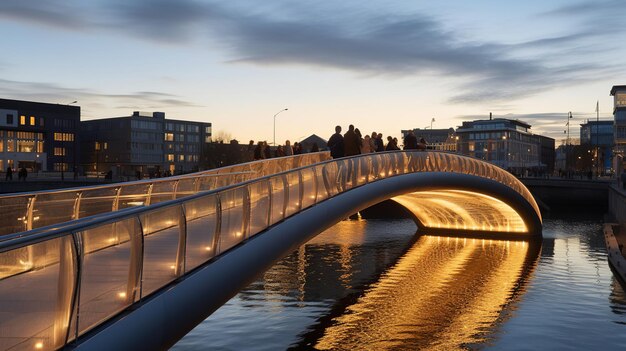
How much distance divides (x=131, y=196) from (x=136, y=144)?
120m

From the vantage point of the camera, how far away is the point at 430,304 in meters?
21.7

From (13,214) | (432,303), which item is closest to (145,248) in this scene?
(13,214)

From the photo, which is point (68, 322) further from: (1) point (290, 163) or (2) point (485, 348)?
(1) point (290, 163)

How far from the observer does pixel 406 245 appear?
1505 inches

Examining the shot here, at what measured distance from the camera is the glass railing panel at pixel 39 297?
5352 mm

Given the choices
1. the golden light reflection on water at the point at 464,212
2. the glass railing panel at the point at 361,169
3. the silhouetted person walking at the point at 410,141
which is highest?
the silhouetted person walking at the point at 410,141

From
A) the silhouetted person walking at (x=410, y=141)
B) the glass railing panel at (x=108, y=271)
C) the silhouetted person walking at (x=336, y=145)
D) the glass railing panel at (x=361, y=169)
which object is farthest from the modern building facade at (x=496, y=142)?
the glass railing panel at (x=108, y=271)

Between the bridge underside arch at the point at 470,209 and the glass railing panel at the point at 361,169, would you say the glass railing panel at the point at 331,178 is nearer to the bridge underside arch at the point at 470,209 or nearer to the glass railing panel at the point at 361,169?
the glass railing panel at the point at 361,169

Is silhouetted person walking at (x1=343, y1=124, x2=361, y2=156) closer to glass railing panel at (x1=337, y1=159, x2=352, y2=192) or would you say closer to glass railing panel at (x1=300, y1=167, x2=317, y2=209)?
glass railing panel at (x1=337, y1=159, x2=352, y2=192)

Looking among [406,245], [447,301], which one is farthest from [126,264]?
[406,245]

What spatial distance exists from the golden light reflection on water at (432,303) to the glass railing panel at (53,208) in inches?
285

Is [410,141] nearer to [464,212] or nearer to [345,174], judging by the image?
[345,174]

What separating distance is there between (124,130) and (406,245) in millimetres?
99599

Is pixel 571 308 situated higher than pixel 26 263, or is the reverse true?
pixel 26 263
